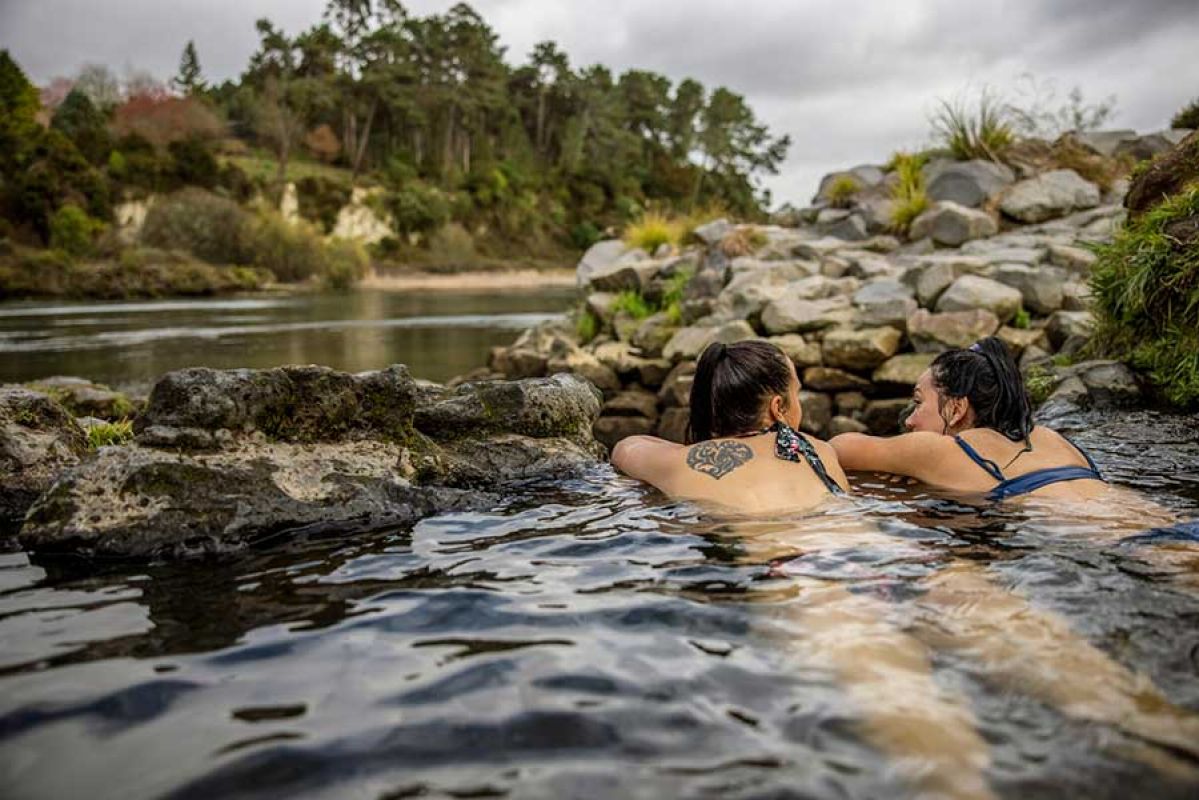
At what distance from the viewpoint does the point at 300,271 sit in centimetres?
4566

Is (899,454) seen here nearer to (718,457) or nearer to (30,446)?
(718,457)

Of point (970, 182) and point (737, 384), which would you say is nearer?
point (737, 384)

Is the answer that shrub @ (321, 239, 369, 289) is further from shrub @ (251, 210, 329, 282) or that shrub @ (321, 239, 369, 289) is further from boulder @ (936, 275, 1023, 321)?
boulder @ (936, 275, 1023, 321)

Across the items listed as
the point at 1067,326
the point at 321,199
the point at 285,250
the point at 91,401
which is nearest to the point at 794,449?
the point at 1067,326

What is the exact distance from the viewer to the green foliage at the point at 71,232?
39844mm

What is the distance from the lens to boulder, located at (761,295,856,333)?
10602 millimetres

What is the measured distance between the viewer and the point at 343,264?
1821 inches

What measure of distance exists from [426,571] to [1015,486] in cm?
308

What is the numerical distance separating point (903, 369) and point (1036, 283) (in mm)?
2303

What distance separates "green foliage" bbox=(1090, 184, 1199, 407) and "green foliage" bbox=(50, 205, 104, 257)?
43435 mm

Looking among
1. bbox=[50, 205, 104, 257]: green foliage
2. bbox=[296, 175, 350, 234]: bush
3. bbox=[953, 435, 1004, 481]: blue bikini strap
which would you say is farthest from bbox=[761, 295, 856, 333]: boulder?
bbox=[296, 175, 350, 234]: bush

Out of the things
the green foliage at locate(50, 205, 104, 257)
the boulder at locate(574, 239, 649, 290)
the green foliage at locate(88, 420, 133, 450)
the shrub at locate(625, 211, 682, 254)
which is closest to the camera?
the green foliage at locate(88, 420, 133, 450)

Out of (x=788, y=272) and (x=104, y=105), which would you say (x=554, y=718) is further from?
(x=104, y=105)

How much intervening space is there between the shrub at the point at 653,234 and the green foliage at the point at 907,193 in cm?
455
